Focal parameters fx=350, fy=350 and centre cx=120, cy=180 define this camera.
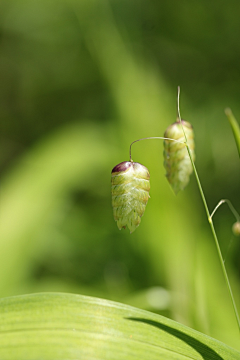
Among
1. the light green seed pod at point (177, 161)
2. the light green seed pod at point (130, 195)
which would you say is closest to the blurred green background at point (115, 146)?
the light green seed pod at point (177, 161)

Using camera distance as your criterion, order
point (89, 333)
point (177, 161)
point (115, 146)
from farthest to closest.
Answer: point (115, 146) → point (177, 161) → point (89, 333)

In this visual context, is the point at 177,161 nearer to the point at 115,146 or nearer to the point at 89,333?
the point at 89,333

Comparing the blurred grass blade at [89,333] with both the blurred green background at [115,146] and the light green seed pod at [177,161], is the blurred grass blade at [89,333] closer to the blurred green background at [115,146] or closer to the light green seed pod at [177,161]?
the light green seed pod at [177,161]

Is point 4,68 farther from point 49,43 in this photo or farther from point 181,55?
point 181,55

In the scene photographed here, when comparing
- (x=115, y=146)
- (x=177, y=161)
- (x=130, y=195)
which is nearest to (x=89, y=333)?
(x=130, y=195)

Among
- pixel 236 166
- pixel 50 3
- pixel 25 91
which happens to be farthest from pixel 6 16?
pixel 236 166
